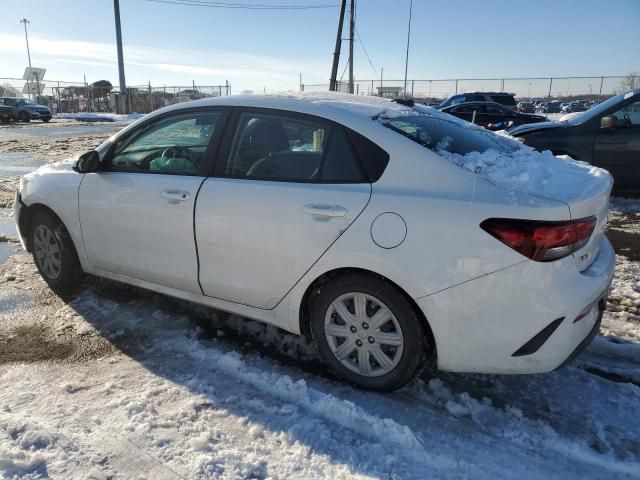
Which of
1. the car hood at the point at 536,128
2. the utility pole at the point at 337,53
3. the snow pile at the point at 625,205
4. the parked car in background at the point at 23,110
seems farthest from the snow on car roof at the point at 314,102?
the parked car in background at the point at 23,110

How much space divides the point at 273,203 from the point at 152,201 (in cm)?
97

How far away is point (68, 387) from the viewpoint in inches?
→ 116

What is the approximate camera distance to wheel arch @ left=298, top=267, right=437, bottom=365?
2637 millimetres

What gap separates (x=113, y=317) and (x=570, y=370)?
3.19 m

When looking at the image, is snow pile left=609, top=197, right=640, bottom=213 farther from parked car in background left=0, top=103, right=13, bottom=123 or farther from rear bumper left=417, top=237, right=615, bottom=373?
parked car in background left=0, top=103, right=13, bottom=123

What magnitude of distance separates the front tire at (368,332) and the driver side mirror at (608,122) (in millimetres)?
6073

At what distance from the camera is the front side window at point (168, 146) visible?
3.39 metres

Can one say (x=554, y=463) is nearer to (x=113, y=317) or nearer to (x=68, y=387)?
(x=68, y=387)

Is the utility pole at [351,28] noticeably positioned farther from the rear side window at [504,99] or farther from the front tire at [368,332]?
the front tire at [368,332]

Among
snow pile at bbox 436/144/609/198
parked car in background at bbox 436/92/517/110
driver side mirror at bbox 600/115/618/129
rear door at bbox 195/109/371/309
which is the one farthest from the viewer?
parked car in background at bbox 436/92/517/110

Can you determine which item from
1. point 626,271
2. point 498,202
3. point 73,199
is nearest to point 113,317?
point 73,199

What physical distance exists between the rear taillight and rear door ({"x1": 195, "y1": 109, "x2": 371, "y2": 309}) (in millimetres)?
679

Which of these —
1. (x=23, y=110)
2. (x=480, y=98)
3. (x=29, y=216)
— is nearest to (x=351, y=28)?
(x=480, y=98)

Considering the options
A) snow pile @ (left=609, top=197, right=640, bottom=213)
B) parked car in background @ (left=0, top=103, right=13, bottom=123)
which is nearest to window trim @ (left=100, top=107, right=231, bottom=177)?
snow pile @ (left=609, top=197, right=640, bottom=213)
